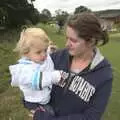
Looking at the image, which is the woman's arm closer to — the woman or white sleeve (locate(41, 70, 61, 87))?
the woman

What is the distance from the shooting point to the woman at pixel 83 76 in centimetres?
355

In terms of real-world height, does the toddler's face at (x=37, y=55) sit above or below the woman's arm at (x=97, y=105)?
above

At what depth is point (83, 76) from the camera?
11.9ft

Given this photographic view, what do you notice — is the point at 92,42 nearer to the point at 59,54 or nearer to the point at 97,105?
the point at 59,54

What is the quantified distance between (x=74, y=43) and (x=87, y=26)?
17 centimetres

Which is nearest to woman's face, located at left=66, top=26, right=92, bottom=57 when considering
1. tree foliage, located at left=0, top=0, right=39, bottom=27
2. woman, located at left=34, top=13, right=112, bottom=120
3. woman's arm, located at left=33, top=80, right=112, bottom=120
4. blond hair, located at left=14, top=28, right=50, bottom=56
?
woman, located at left=34, top=13, right=112, bottom=120

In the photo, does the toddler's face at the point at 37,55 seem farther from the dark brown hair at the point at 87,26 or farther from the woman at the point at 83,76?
the dark brown hair at the point at 87,26

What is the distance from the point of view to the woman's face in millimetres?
3566

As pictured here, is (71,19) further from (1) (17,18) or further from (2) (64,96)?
(1) (17,18)

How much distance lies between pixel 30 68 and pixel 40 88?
0.17 m

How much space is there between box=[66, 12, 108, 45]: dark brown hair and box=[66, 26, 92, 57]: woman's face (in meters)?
0.03

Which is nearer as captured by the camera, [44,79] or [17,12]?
[44,79]

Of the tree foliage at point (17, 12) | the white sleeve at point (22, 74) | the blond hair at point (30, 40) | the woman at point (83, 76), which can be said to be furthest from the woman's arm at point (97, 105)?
the tree foliage at point (17, 12)

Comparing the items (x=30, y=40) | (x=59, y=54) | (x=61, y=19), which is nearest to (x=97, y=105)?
(x=59, y=54)
